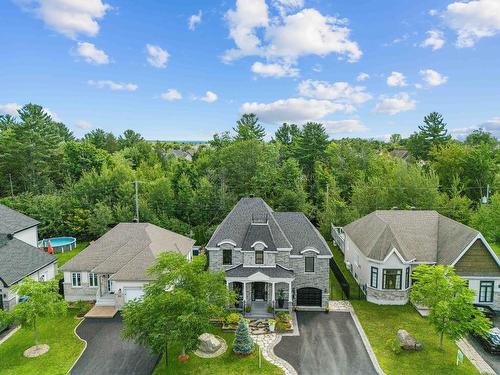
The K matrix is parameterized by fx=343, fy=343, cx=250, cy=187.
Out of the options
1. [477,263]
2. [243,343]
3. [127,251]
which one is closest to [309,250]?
[243,343]

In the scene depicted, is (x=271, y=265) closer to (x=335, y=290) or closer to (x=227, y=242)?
(x=227, y=242)

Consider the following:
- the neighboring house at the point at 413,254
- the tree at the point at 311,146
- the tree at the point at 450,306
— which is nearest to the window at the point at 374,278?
the neighboring house at the point at 413,254

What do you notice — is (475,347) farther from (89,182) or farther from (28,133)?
(28,133)

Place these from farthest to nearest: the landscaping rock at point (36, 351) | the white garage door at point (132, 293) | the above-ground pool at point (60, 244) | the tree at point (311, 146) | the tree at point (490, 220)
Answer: the tree at point (311, 146), the above-ground pool at point (60, 244), the tree at point (490, 220), the white garage door at point (132, 293), the landscaping rock at point (36, 351)

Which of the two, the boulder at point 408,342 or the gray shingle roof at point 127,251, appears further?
the gray shingle roof at point 127,251

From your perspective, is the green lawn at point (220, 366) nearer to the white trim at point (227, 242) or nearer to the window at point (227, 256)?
the window at point (227, 256)

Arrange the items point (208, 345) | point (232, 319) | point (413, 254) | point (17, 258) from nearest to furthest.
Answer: point (208, 345) < point (232, 319) < point (413, 254) < point (17, 258)

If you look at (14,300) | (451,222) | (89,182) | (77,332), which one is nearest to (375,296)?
(451,222)
